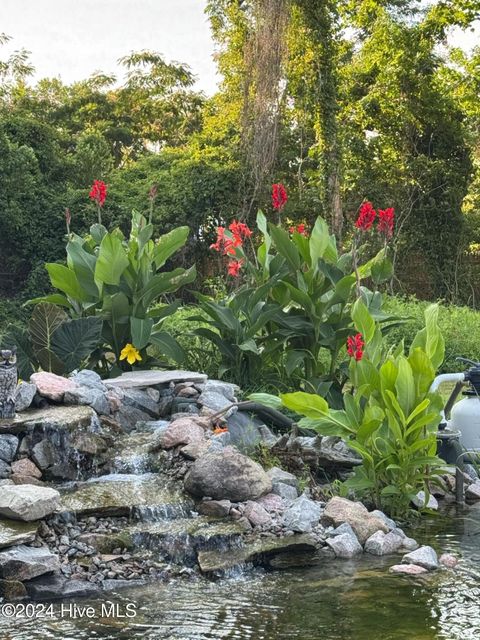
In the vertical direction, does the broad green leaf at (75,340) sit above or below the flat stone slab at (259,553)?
above

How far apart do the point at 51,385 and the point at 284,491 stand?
165 centimetres

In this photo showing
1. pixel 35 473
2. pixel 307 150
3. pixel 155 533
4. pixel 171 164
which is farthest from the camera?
pixel 307 150

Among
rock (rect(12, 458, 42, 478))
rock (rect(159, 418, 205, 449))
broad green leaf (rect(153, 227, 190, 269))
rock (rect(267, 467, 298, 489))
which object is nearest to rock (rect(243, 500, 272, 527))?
rock (rect(267, 467, 298, 489))

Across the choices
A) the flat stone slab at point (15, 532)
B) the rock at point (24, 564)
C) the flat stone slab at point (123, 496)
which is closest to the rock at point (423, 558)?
the flat stone slab at point (123, 496)

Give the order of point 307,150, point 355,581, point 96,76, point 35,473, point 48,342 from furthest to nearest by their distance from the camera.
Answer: point 96,76 < point 307,150 < point 48,342 < point 35,473 < point 355,581

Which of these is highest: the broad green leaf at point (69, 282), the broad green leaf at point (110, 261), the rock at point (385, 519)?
the broad green leaf at point (110, 261)

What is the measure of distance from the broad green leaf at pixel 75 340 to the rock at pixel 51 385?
0.57 meters

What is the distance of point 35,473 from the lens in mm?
5062

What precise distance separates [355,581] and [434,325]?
5.85ft

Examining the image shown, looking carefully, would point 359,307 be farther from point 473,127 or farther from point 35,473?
point 473,127

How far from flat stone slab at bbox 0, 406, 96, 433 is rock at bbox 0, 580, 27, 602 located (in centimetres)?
134

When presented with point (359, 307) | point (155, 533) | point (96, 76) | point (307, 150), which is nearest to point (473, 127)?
point (307, 150)

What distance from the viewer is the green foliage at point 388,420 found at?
491 centimetres

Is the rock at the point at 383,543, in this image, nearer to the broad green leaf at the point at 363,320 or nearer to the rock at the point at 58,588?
the broad green leaf at the point at 363,320
